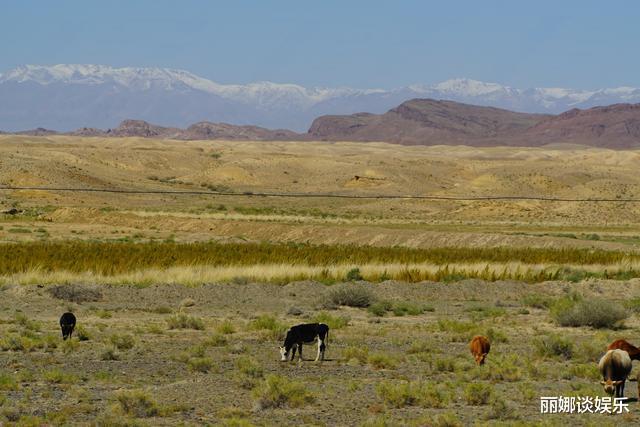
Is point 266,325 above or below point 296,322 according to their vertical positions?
above

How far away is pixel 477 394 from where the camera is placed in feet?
49.2

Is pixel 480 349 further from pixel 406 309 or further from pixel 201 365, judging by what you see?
pixel 406 309

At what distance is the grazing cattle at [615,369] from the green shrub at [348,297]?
50.5 feet

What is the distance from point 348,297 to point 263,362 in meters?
11.1

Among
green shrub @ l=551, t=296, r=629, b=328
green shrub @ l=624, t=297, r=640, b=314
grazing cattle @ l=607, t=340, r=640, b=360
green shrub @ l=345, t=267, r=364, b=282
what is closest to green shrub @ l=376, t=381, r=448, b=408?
grazing cattle @ l=607, t=340, r=640, b=360

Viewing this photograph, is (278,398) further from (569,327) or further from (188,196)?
(188,196)

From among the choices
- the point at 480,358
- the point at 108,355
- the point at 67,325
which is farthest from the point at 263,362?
the point at 67,325

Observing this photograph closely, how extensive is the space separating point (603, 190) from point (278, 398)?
99.3m

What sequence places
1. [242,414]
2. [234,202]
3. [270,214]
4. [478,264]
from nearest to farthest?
1. [242,414]
2. [478,264]
3. [270,214]
4. [234,202]

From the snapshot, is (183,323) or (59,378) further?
(183,323)

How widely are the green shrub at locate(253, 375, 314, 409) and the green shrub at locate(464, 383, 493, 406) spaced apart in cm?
221

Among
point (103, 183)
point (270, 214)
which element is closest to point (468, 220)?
point (270, 214)

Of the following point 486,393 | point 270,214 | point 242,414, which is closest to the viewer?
point 242,414

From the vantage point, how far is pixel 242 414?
557 inches
